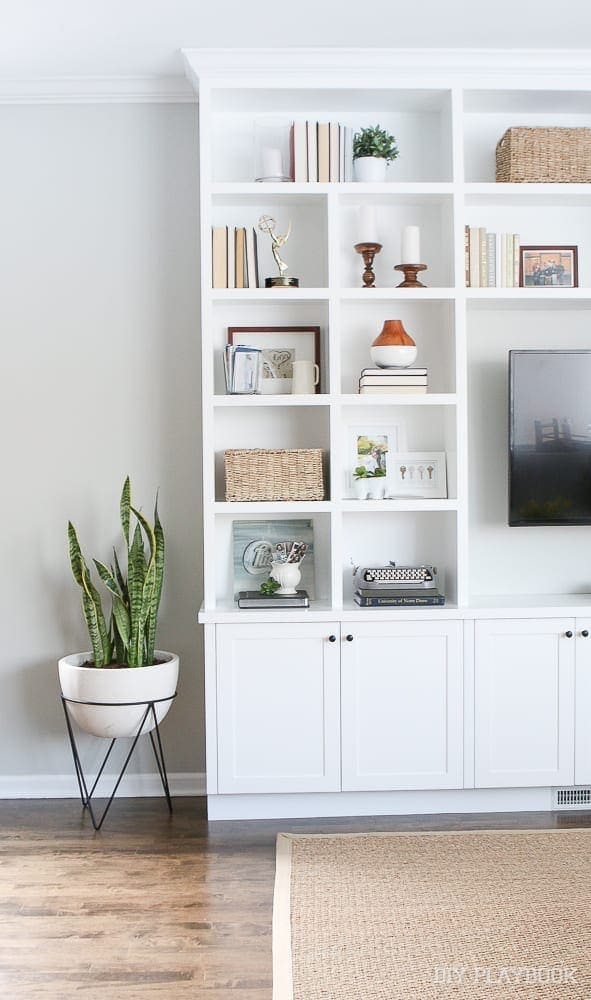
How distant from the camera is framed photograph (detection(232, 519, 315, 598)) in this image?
11.9ft

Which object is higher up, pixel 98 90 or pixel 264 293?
pixel 98 90

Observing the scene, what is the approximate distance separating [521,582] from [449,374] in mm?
891

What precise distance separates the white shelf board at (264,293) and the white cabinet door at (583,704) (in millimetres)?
1528

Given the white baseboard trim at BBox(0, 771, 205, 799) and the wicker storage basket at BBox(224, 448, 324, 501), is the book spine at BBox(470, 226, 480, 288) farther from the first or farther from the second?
the white baseboard trim at BBox(0, 771, 205, 799)

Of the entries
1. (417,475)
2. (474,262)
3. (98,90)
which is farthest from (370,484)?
(98,90)

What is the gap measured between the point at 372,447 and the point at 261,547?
59cm

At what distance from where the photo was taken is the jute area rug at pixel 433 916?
223 cm

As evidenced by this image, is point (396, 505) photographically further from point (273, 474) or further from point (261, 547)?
point (261, 547)

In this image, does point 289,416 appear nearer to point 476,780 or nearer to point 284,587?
point 284,587

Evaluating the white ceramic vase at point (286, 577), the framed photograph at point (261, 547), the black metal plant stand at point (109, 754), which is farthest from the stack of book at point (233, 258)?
the black metal plant stand at point (109, 754)

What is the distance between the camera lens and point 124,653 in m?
3.48

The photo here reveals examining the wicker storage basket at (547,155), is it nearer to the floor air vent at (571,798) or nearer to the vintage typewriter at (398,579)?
the vintage typewriter at (398,579)

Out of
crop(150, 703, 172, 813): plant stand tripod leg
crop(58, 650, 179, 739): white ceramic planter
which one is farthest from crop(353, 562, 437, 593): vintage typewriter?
crop(150, 703, 172, 813): plant stand tripod leg

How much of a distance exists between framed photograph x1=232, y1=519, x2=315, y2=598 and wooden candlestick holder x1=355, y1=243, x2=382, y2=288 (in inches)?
37.8
